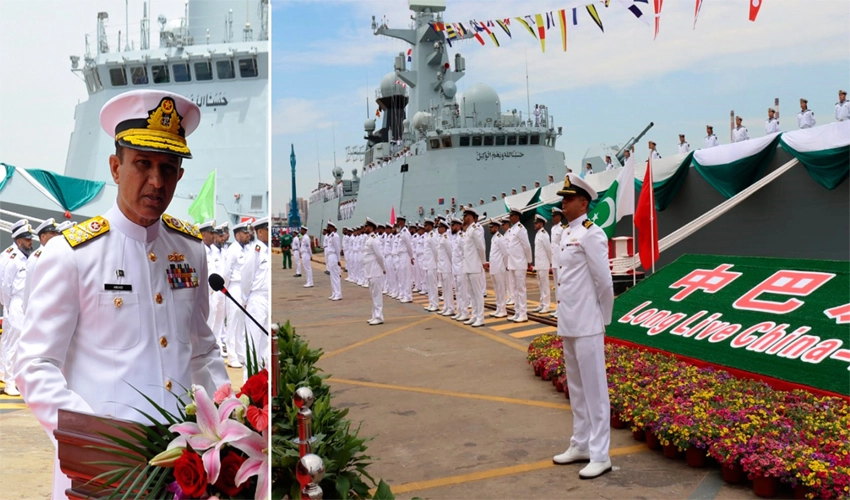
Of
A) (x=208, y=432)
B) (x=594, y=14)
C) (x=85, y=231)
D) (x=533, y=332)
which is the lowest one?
(x=533, y=332)

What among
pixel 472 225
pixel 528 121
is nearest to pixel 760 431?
pixel 472 225

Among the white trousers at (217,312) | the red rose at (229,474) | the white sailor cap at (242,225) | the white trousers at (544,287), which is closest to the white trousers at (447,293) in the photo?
the white trousers at (544,287)

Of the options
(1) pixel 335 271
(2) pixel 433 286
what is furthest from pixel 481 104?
(2) pixel 433 286

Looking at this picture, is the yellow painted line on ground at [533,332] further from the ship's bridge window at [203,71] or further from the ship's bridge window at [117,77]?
the ship's bridge window at [117,77]

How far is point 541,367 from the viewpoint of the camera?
590 centimetres

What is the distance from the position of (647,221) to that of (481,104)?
49.9 ft

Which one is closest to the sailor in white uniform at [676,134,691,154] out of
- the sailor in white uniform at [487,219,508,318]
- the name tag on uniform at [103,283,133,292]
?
the sailor in white uniform at [487,219,508,318]

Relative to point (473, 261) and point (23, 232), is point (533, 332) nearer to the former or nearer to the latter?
point (473, 261)

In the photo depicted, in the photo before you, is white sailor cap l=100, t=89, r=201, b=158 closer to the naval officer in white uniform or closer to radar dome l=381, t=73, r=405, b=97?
the naval officer in white uniform

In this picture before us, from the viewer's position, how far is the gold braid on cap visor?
153 centimetres

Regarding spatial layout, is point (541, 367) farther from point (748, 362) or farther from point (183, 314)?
point (183, 314)

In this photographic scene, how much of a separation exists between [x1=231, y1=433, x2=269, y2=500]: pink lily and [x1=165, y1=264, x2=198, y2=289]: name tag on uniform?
0.66 m

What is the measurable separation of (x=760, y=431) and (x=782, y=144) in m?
7.28

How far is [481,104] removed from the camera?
899 inches
